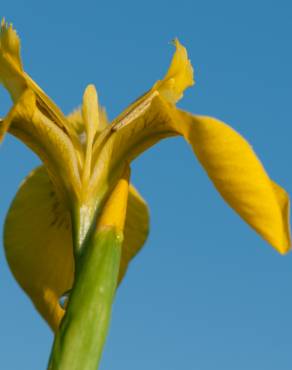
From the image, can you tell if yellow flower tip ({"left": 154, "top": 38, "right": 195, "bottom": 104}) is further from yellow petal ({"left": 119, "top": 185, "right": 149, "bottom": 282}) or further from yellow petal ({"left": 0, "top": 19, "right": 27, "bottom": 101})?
Answer: yellow petal ({"left": 119, "top": 185, "right": 149, "bottom": 282})

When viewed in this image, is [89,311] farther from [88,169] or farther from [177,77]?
[177,77]

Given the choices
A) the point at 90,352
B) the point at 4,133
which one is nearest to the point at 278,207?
the point at 90,352

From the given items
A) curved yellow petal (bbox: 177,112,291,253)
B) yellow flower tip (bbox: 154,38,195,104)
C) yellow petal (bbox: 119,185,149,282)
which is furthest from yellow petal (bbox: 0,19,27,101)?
yellow petal (bbox: 119,185,149,282)

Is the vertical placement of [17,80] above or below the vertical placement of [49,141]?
above

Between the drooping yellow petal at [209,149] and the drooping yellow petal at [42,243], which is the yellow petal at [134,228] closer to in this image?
the drooping yellow petal at [42,243]

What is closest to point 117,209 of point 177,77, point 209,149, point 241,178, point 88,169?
point 88,169

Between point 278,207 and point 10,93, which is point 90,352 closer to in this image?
point 278,207

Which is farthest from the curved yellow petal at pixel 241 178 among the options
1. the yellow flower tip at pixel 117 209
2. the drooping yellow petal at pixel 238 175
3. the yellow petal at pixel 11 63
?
the yellow petal at pixel 11 63
